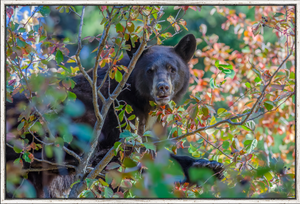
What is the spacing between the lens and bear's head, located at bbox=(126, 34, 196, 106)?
3.03 metres

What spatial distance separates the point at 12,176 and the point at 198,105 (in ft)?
4.05

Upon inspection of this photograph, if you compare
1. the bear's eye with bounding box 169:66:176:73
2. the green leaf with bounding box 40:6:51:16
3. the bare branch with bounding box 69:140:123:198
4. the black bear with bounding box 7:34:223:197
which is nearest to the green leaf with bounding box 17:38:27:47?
the green leaf with bounding box 40:6:51:16

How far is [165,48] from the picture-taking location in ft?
12.1

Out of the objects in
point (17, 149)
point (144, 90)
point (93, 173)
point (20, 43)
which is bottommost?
point (93, 173)

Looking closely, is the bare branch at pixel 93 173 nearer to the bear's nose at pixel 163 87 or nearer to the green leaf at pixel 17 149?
the green leaf at pixel 17 149

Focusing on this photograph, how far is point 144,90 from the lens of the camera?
3275mm

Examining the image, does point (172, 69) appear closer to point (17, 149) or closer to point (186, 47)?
point (186, 47)

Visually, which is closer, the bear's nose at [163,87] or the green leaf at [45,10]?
the green leaf at [45,10]

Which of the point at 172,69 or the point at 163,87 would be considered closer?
the point at 163,87

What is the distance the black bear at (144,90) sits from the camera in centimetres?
308

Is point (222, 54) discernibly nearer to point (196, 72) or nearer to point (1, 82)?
point (196, 72)

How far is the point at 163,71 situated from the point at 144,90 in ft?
0.93

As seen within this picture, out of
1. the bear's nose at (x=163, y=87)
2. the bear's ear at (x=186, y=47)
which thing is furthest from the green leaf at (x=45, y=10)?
the bear's ear at (x=186, y=47)

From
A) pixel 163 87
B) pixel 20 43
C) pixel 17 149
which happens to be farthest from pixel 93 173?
pixel 163 87
